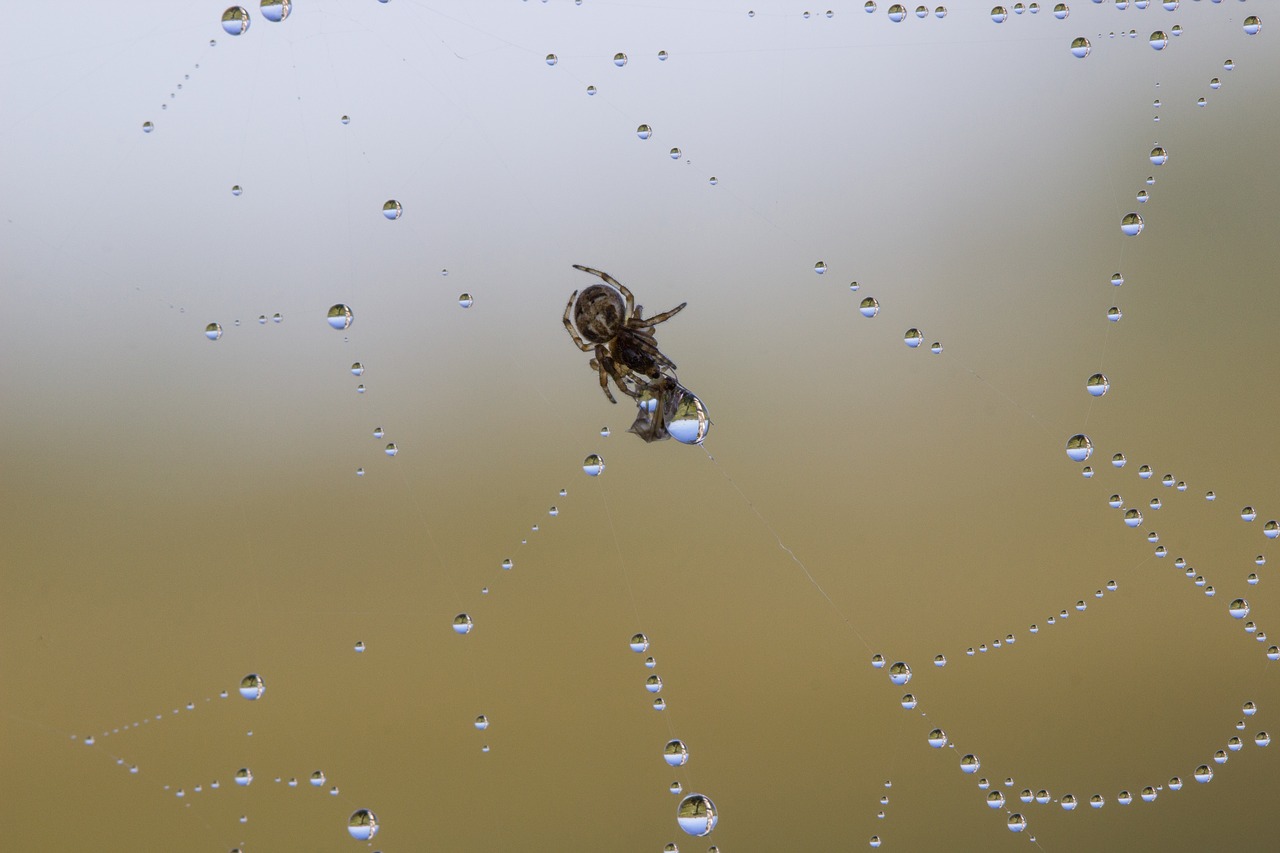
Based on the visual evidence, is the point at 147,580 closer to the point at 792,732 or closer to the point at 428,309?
the point at 428,309

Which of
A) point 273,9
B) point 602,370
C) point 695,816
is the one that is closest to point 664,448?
point 602,370

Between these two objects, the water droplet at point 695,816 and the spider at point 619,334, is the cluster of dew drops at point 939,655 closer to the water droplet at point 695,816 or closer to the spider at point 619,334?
the water droplet at point 695,816

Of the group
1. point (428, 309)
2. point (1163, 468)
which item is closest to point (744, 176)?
point (428, 309)

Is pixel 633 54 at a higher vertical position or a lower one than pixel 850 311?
higher

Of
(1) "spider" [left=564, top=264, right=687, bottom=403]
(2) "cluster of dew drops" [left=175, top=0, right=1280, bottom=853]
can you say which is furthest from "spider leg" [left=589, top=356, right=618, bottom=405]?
→ (2) "cluster of dew drops" [left=175, top=0, right=1280, bottom=853]

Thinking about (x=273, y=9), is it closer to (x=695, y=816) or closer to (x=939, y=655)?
(x=695, y=816)

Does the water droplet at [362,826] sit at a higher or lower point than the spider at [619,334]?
lower

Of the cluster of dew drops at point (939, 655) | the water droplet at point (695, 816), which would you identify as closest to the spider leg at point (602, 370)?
the cluster of dew drops at point (939, 655)
